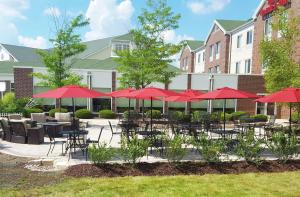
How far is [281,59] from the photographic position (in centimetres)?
1620

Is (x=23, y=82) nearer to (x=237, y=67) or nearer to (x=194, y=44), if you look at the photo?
(x=237, y=67)

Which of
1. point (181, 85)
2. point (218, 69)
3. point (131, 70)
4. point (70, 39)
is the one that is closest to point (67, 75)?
point (70, 39)

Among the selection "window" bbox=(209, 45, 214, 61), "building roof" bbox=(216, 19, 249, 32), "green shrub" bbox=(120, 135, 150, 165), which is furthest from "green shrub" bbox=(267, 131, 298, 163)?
"window" bbox=(209, 45, 214, 61)

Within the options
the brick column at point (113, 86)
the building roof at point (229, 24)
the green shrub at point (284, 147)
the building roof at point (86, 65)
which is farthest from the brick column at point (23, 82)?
the green shrub at point (284, 147)

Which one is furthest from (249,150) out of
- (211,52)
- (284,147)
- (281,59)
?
(211,52)

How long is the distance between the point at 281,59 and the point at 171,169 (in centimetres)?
1041

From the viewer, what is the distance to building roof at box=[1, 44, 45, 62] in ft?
166

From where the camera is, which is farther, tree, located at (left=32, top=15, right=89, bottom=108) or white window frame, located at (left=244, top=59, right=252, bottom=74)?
white window frame, located at (left=244, top=59, right=252, bottom=74)

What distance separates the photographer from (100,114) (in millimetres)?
29672

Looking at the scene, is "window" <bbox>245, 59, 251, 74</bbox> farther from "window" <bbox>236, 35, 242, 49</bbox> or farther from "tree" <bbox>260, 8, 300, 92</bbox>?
"tree" <bbox>260, 8, 300, 92</bbox>

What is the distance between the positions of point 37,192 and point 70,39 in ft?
56.7

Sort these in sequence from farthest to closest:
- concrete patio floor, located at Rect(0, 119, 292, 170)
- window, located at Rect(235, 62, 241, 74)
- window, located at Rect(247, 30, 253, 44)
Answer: window, located at Rect(235, 62, 241, 74) → window, located at Rect(247, 30, 253, 44) → concrete patio floor, located at Rect(0, 119, 292, 170)

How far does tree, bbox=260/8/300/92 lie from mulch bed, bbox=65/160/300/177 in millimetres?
7029

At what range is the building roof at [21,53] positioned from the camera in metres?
50.7
